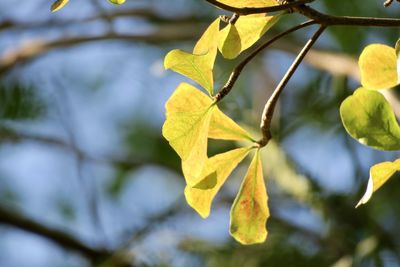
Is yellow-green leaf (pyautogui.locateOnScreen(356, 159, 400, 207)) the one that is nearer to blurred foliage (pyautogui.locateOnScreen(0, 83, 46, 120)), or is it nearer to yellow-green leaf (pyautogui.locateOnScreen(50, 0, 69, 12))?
yellow-green leaf (pyautogui.locateOnScreen(50, 0, 69, 12))

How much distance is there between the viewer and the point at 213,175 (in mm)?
455

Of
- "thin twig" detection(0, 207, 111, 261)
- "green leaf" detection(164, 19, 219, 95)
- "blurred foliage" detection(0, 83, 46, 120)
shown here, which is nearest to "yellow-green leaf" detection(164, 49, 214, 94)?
"green leaf" detection(164, 19, 219, 95)

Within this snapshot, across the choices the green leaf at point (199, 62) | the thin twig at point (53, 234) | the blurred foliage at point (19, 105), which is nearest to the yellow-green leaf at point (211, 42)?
the green leaf at point (199, 62)

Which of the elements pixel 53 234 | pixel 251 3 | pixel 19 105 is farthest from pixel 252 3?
pixel 53 234

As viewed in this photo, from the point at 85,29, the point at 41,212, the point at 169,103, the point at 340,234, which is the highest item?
the point at 169,103

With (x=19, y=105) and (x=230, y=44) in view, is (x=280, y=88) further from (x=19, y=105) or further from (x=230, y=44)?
(x=19, y=105)

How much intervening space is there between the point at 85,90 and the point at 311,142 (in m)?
0.73

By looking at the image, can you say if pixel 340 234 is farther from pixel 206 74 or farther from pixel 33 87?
pixel 206 74

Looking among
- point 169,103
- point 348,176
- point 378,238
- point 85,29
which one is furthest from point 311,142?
point 169,103

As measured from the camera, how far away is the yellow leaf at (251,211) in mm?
463

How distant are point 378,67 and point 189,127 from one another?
0.32ft

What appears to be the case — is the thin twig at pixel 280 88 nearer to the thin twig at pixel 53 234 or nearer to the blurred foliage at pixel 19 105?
the blurred foliage at pixel 19 105

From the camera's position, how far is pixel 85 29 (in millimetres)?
1612

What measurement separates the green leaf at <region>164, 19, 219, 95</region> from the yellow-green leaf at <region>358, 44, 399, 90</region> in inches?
3.0
